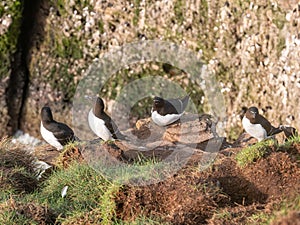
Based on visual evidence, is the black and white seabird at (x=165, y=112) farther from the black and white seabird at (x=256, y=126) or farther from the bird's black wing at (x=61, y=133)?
the bird's black wing at (x=61, y=133)

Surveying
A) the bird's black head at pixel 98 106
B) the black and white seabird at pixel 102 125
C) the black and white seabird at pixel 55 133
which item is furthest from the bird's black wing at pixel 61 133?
the bird's black head at pixel 98 106

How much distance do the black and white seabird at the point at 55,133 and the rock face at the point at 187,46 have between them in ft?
11.7

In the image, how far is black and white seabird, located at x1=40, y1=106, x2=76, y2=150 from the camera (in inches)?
366

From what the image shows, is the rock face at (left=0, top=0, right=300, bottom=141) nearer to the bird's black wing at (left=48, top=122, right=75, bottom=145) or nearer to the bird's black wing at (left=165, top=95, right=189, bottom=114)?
the bird's black wing at (left=165, top=95, right=189, bottom=114)

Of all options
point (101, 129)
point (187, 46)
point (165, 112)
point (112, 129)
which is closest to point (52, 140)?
point (101, 129)

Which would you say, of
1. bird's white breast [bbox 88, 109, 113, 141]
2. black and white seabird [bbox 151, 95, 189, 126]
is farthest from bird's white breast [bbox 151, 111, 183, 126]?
bird's white breast [bbox 88, 109, 113, 141]

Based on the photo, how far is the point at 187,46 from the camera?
13.4 meters

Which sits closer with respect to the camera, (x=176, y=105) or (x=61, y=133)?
(x=176, y=105)

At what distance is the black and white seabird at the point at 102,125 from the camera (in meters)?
9.04

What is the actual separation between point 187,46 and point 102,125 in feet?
15.0

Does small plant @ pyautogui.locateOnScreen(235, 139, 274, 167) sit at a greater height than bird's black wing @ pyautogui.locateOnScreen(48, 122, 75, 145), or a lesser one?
greater

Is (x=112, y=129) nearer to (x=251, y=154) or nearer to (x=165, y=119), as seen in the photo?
(x=165, y=119)

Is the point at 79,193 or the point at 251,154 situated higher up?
the point at 251,154

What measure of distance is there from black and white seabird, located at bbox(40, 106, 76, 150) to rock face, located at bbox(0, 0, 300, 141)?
141 inches
